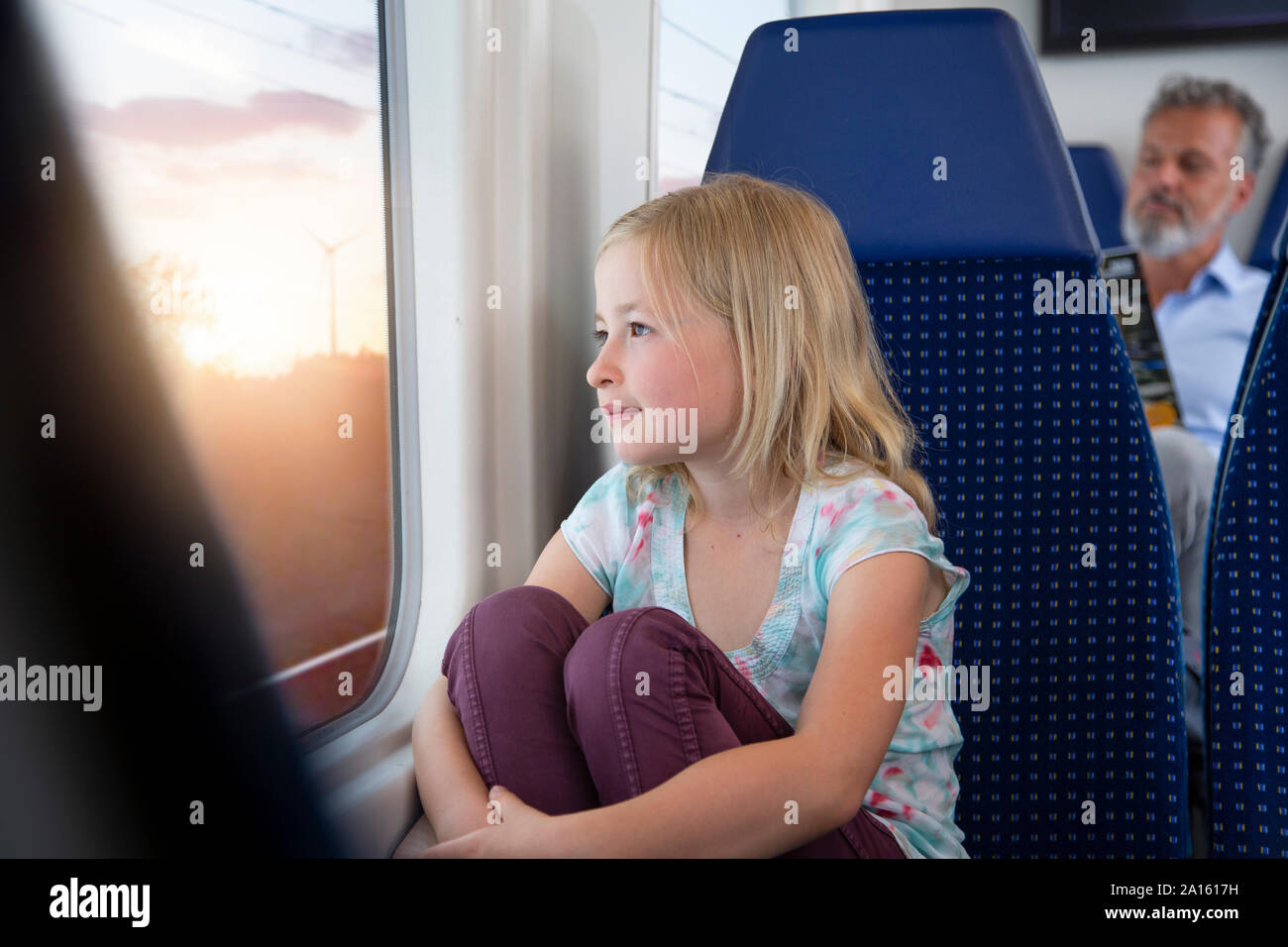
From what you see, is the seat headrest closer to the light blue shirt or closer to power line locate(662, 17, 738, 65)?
power line locate(662, 17, 738, 65)

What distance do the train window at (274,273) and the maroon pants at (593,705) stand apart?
21 cm

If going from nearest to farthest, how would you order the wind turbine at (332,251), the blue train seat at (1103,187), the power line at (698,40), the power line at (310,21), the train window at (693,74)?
the power line at (310,21) < the wind turbine at (332,251) < the train window at (693,74) < the power line at (698,40) < the blue train seat at (1103,187)

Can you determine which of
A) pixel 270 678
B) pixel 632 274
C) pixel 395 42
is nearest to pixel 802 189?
pixel 632 274

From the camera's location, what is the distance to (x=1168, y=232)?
9.89ft

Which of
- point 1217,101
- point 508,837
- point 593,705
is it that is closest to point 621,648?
point 593,705

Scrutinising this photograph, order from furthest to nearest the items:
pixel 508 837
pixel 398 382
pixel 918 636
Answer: pixel 398 382
pixel 918 636
pixel 508 837

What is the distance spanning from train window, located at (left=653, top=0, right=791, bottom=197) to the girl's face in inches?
19.7

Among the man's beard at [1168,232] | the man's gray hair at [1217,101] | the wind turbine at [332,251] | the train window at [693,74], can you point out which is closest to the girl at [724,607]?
the wind turbine at [332,251]

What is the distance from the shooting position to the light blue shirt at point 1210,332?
108 inches

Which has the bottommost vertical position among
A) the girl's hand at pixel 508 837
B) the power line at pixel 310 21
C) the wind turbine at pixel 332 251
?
the girl's hand at pixel 508 837

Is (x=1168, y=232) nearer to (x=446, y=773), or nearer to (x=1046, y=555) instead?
(x=1046, y=555)

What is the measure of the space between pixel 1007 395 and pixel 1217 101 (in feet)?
8.19

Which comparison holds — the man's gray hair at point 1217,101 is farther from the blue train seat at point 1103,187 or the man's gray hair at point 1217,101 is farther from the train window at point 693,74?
the train window at point 693,74
